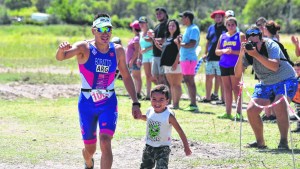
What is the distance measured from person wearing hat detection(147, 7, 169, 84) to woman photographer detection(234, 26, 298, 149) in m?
5.81

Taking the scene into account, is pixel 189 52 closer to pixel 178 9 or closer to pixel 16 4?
pixel 178 9

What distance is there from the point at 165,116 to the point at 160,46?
8224 mm

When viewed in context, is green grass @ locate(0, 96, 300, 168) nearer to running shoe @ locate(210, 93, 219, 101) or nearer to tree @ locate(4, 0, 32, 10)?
running shoe @ locate(210, 93, 219, 101)

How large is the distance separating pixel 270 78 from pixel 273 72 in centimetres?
10

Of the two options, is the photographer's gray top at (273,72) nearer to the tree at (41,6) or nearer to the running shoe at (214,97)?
the running shoe at (214,97)

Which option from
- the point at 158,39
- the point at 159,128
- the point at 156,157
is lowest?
the point at 156,157

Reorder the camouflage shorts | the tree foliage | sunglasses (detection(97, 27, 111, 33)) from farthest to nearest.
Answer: the tree foliage < sunglasses (detection(97, 27, 111, 33)) < the camouflage shorts

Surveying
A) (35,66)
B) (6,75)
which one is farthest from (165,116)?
(35,66)

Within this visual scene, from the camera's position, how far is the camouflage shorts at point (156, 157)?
845cm

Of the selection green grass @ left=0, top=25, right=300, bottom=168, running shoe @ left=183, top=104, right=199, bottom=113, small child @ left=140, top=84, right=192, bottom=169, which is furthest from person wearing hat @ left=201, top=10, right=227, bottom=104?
small child @ left=140, top=84, right=192, bottom=169

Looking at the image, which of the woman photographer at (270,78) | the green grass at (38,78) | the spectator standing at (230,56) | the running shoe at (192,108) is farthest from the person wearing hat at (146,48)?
the woman photographer at (270,78)

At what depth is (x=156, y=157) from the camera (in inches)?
336

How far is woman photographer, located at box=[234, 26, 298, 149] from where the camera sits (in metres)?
10.8

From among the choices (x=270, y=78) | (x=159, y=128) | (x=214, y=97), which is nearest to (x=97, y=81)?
(x=159, y=128)
